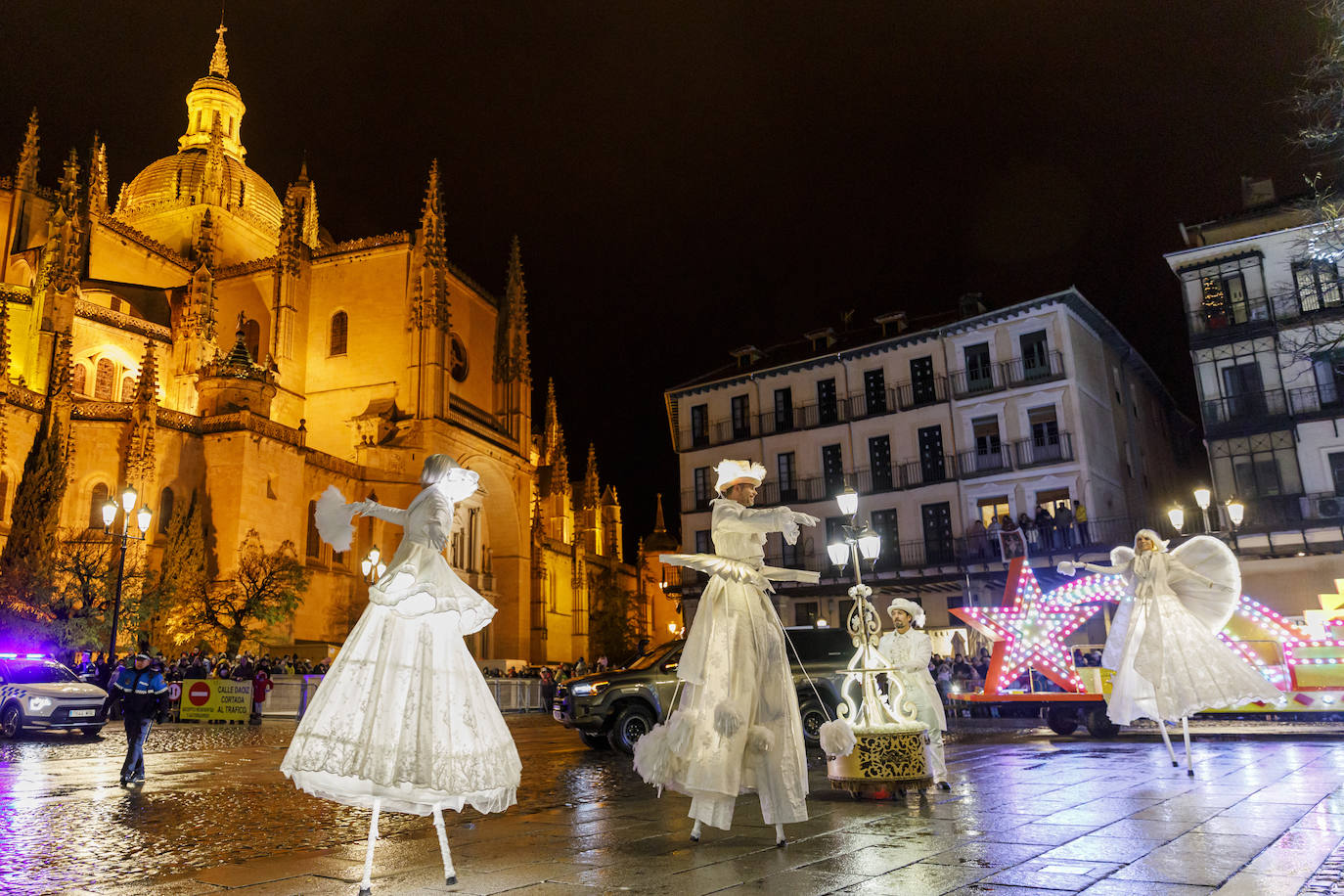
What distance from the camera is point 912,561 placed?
33469mm

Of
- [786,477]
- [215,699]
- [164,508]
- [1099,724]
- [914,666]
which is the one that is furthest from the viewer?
[786,477]

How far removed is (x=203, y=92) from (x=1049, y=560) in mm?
54037

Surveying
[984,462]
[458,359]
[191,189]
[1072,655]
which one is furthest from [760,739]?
[191,189]

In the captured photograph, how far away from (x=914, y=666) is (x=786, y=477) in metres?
29.7

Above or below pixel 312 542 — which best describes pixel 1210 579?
below

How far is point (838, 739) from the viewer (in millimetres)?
6172

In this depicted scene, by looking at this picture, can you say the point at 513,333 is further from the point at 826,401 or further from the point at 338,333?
the point at 826,401

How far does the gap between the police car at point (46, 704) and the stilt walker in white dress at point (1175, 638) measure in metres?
16.7

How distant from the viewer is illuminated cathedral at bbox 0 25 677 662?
104 feet

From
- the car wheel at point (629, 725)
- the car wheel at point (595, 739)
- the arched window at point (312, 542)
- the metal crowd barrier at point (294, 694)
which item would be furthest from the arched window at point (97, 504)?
the car wheel at point (629, 725)

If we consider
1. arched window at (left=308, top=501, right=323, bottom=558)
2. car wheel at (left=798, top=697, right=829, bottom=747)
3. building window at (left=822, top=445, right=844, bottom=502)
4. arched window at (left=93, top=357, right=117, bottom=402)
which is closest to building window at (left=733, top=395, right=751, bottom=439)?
building window at (left=822, top=445, right=844, bottom=502)

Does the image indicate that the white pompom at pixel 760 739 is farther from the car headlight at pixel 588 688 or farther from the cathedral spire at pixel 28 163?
the cathedral spire at pixel 28 163

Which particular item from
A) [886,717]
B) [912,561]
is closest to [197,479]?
[912,561]

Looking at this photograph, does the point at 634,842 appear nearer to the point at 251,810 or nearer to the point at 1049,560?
the point at 251,810
